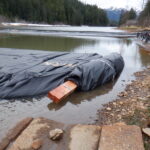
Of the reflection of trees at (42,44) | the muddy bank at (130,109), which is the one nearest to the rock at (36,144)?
the muddy bank at (130,109)

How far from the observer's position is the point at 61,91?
14.7 feet

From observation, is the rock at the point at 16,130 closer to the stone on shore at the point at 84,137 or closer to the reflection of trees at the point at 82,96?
the stone on shore at the point at 84,137

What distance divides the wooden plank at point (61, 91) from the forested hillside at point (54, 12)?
58.0m

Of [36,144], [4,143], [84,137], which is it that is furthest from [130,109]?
[4,143]

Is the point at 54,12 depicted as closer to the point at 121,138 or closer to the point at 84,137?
the point at 84,137

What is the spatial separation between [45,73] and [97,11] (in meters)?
101

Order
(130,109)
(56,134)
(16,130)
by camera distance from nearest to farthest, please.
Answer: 1. (56,134)
2. (16,130)
3. (130,109)

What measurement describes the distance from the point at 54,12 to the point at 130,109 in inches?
3099

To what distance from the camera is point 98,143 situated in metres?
2.77

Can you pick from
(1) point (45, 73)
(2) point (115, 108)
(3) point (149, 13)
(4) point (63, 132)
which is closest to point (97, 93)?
(2) point (115, 108)

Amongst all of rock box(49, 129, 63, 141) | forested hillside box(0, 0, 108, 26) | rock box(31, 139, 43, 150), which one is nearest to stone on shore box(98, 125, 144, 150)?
rock box(49, 129, 63, 141)

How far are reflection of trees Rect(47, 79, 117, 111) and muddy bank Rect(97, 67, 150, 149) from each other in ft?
1.57

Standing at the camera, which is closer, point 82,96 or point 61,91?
point 61,91

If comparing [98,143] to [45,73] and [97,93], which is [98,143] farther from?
[45,73]
